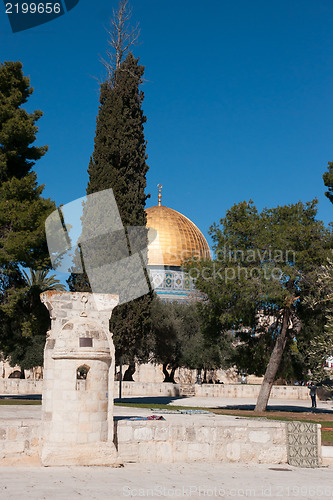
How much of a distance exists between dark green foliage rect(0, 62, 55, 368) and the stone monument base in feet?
43.5

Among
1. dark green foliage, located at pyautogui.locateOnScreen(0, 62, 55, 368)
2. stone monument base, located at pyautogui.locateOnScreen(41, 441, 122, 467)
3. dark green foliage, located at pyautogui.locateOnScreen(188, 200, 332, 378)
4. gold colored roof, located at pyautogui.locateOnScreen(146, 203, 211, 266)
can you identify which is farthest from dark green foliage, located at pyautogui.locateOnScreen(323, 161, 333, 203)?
gold colored roof, located at pyautogui.locateOnScreen(146, 203, 211, 266)

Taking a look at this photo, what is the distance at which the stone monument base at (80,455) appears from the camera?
902 cm

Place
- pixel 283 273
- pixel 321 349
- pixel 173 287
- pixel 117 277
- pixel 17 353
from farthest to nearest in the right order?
pixel 173 287 < pixel 17 353 < pixel 117 277 < pixel 283 273 < pixel 321 349

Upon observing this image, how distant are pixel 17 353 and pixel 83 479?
1365 inches

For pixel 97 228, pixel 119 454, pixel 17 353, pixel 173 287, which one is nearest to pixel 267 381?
pixel 97 228

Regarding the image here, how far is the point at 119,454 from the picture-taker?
31.7ft

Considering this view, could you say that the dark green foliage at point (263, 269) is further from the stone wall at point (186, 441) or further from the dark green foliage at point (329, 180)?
the stone wall at point (186, 441)

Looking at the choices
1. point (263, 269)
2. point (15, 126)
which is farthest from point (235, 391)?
point (15, 126)

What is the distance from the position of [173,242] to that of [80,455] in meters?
54.6

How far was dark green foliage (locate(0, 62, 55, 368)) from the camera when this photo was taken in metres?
22.0

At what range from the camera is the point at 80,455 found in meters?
9.13

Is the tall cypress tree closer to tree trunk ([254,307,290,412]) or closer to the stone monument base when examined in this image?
tree trunk ([254,307,290,412])

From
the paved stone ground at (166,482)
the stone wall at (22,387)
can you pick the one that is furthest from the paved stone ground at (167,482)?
the stone wall at (22,387)

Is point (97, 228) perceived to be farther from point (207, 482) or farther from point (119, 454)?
point (207, 482)
